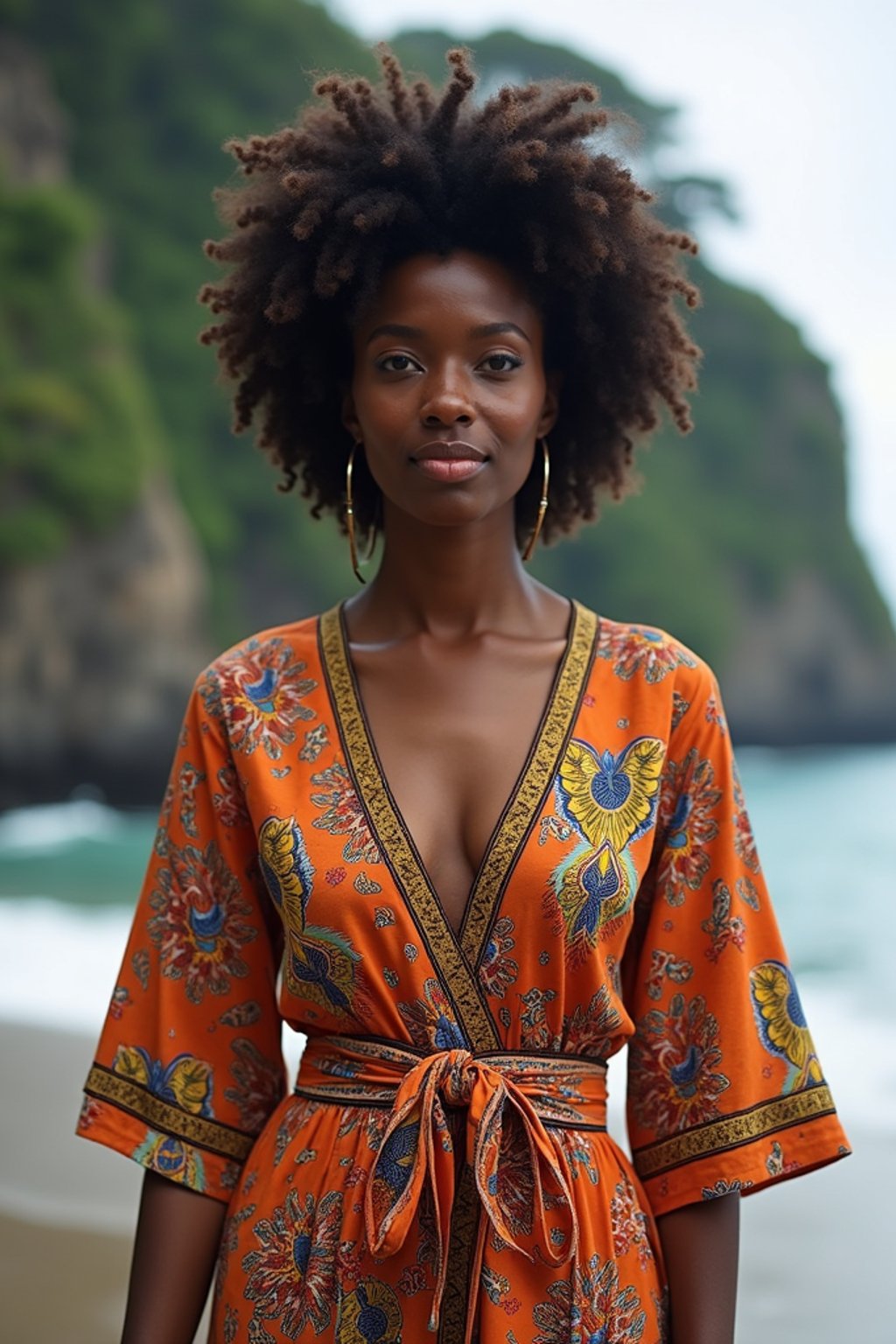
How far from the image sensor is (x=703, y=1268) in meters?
1.92

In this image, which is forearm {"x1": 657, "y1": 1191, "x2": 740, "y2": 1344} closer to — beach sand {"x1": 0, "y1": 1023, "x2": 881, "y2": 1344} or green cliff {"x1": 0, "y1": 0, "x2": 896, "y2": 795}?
beach sand {"x1": 0, "y1": 1023, "x2": 881, "y2": 1344}

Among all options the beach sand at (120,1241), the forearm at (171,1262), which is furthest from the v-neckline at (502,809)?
the beach sand at (120,1241)

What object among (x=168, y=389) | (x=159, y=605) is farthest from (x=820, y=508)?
(x=159, y=605)

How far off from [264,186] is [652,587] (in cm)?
2787

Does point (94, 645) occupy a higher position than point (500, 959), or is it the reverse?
point (94, 645)

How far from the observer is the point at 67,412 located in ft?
58.5

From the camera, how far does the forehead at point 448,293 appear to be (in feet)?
6.55

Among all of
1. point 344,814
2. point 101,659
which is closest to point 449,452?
point 344,814

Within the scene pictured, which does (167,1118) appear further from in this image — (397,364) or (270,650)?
(397,364)

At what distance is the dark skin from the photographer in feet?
6.39

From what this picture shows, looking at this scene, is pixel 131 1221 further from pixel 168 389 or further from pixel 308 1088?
pixel 168 389

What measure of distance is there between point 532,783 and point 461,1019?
283mm

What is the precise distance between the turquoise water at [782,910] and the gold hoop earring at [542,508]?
17.5 ft

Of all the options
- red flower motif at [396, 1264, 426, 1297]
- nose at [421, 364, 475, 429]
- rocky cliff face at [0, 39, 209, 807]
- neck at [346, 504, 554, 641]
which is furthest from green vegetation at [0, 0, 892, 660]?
red flower motif at [396, 1264, 426, 1297]
